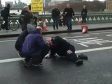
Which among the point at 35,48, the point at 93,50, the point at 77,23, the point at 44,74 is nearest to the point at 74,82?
the point at 44,74

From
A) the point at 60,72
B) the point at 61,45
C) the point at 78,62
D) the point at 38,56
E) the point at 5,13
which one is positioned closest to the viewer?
the point at 60,72

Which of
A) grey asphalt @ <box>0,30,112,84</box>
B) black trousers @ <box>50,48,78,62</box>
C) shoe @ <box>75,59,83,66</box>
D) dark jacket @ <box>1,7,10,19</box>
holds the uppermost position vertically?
dark jacket @ <box>1,7,10,19</box>

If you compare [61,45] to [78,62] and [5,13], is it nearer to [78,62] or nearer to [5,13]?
[78,62]

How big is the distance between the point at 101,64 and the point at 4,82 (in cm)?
355

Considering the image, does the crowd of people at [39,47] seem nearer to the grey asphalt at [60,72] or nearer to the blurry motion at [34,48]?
the blurry motion at [34,48]

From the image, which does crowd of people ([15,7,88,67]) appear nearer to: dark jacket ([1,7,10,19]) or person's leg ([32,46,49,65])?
person's leg ([32,46,49,65])

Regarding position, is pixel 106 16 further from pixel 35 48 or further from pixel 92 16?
pixel 35 48

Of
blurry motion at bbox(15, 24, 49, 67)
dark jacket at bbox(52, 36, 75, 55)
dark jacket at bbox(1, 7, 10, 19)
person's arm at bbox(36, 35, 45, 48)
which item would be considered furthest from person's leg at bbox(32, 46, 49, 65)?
dark jacket at bbox(1, 7, 10, 19)

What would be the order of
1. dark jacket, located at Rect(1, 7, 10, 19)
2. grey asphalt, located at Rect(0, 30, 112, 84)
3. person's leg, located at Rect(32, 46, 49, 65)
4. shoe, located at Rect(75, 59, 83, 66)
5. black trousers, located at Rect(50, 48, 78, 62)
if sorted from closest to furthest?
grey asphalt, located at Rect(0, 30, 112, 84), person's leg, located at Rect(32, 46, 49, 65), shoe, located at Rect(75, 59, 83, 66), black trousers, located at Rect(50, 48, 78, 62), dark jacket, located at Rect(1, 7, 10, 19)

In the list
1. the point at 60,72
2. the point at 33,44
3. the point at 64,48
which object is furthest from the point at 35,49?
the point at 64,48

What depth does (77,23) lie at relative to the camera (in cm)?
2964

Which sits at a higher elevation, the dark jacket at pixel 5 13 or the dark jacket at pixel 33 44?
the dark jacket at pixel 5 13

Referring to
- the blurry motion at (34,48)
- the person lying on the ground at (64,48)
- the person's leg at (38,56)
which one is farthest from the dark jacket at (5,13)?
the person's leg at (38,56)

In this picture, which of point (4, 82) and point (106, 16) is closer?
point (4, 82)
